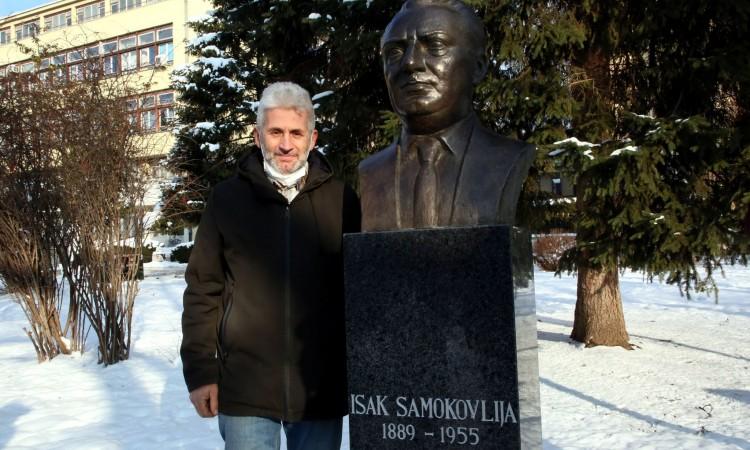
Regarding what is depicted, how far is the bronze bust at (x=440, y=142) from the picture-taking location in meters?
2.54

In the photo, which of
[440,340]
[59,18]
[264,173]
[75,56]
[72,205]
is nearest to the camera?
[440,340]

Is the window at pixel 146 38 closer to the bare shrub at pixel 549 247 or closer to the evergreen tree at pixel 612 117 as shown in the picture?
the bare shrub at pixel 549 247

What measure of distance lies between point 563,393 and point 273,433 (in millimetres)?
4170

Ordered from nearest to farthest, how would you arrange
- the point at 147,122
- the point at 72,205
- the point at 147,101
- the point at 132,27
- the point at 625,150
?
the point at 625,150
the point at 72,205
the point at 147,122
the point at 147,101
the point at 132,27

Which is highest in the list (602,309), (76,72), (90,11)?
(90,11)

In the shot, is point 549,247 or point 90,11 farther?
point 90,11

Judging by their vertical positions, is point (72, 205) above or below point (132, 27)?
below

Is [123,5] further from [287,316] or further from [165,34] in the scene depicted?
[287,316]

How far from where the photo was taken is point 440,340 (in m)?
2.38

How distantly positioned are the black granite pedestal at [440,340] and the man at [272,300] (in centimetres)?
15

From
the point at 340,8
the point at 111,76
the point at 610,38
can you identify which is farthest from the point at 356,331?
the point at 111,76

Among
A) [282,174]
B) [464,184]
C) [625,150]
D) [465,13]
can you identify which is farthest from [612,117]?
[282,174]

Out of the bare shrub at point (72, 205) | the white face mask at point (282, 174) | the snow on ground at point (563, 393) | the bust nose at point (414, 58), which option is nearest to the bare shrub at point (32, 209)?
the bare shrub at point (72, 205)

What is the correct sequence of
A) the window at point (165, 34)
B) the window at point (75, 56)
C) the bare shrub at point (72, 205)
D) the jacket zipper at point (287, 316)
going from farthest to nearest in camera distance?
1. the window at point (165, 34)
2. the window at point (75, 56)
3. the bare shrub at point (72, 205)
4. the jacket zipper at point (287, 316)
